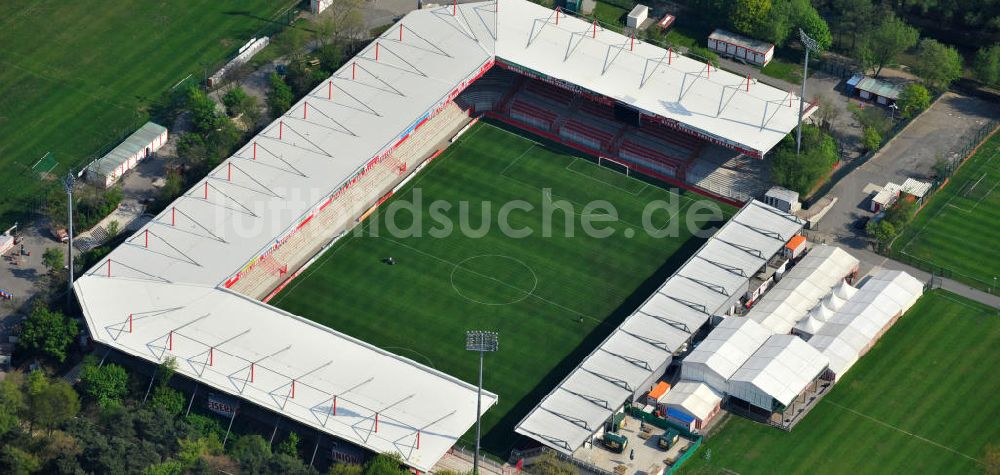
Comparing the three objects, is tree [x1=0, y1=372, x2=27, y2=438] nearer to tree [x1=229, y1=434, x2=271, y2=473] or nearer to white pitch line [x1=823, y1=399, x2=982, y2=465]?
tree [x1=229, y1=434, x2=271, y2=473]

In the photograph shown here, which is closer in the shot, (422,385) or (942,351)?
(422,385)

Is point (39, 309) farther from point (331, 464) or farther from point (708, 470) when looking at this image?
point (708, 470)

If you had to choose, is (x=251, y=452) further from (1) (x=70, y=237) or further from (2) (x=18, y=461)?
(1) (x=70, y=237)

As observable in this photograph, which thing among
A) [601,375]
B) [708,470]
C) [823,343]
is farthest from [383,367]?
[823,343]

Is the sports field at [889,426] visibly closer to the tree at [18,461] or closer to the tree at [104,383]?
the tree at [104,383]

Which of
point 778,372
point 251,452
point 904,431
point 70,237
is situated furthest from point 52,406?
Answer: point 904,431

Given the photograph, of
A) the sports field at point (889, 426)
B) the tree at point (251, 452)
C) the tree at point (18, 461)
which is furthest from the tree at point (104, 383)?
the sports field at point (889, 426)
